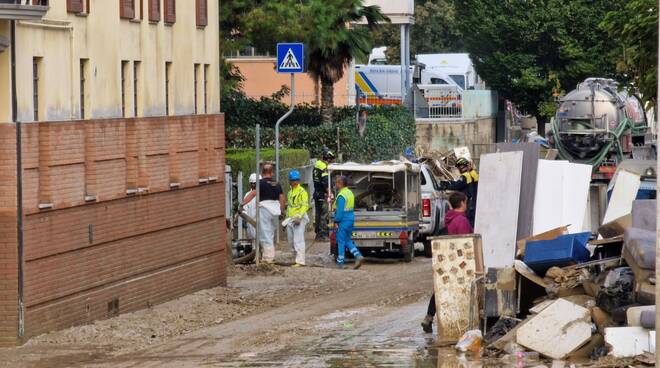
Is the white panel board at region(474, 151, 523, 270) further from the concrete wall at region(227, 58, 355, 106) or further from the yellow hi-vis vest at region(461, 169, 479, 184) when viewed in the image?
the concrete wall at region(227, 58, 355, 106)

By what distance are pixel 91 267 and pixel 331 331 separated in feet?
9.91

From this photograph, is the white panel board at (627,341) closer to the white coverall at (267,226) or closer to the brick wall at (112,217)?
the brick wall at (112,217)

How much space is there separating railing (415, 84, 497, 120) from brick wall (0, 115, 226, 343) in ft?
113

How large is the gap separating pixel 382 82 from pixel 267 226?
33.0 m

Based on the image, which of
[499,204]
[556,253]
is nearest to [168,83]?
[499,204]

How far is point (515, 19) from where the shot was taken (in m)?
61.5

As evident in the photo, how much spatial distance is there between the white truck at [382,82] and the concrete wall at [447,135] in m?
1.50

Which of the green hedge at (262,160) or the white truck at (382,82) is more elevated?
the white truck at (382,82)

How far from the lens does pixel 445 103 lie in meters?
57.4

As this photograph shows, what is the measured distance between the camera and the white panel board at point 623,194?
1988 cm

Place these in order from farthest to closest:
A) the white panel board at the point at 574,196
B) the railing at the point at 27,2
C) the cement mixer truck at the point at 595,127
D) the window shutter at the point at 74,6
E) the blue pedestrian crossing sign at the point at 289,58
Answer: the cement mixer truck at the point at 595,127
the blue pedestrian crossing sign at the point at 289,58
the white panel board at the point at 574,196
the window shutter at the point at 74,6
the railing at the point at 27,2

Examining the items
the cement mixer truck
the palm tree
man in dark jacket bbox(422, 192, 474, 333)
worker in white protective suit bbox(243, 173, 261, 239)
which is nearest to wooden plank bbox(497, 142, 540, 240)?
man in dark jacket bbox(422, 192, 474, 333)

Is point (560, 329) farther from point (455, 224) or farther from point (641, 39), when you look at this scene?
point (641, 39)

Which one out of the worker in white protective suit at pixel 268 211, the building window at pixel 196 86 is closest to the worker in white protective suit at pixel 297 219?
the worker in white protective suit at pixel 268 211
